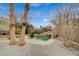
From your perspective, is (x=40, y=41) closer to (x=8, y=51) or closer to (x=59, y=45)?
(x=59, y=45)

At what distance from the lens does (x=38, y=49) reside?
216 centimetres

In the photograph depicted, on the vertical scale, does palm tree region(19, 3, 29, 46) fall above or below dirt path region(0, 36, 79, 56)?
above

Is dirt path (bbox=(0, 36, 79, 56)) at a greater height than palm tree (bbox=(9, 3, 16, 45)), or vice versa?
palm tree (bbox=(9, 3, 16, 45))

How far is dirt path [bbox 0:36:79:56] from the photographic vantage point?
214cm

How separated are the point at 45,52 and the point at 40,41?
125mm

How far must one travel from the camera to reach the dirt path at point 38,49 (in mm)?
2139

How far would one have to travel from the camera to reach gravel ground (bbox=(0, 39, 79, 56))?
7.02ft

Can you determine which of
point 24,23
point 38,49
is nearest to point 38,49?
point 38,49

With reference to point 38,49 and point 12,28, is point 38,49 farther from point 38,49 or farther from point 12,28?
point 12,28

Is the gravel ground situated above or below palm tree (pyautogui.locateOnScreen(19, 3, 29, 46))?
below

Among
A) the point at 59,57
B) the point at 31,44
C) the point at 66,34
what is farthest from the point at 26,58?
the point at 66,34

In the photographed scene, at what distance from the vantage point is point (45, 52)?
2143 mm

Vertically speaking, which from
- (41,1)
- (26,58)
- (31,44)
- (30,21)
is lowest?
(26,58)

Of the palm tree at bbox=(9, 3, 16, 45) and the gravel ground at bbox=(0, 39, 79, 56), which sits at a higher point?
the palm tree at bbox=(9, 3, 16, 45)
